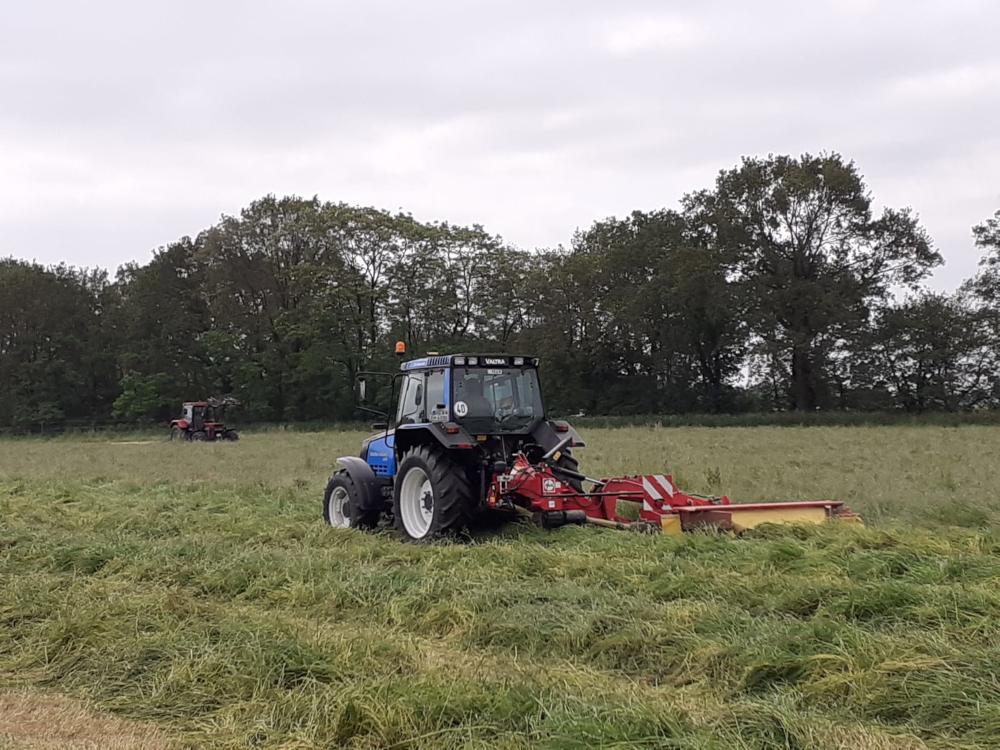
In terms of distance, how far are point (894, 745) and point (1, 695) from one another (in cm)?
423

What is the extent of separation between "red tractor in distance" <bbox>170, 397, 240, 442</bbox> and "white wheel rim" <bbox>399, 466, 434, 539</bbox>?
88.3ft

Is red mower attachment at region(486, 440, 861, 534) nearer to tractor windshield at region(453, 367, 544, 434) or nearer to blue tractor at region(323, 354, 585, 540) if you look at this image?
blue tractor at region(323, 354, 585, 540)

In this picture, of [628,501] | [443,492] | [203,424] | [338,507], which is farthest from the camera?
[203,424]

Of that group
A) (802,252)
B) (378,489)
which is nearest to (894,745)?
(378,489)

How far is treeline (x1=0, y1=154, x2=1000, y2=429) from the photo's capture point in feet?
127

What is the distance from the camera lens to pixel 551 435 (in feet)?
30.7

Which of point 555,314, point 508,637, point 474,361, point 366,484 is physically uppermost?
point 555,314

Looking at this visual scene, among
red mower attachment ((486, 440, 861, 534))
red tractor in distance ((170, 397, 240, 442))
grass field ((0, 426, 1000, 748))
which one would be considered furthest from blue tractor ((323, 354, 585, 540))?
red tractor in distance ((170, 397, 240, 442))

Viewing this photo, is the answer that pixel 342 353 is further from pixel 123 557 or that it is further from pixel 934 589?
pixel 934 589

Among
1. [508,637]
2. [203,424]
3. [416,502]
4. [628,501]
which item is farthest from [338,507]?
[203,424]

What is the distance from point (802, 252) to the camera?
129 feet

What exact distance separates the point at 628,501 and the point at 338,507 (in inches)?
137

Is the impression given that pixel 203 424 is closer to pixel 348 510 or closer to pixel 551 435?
pixel 348 510

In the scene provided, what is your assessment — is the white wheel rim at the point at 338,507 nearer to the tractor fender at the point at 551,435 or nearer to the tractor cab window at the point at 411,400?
the tractor cab window at the point at 411,400
